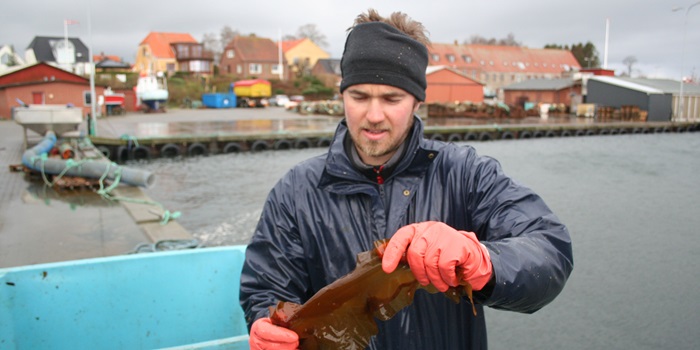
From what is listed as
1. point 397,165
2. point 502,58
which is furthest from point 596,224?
point 502,58

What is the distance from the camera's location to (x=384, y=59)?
7.20ft

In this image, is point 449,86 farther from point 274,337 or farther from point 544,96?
point 274,337

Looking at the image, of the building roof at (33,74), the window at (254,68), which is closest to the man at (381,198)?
the building roof at (33,74)

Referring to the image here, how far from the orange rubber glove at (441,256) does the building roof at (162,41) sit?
276 ft

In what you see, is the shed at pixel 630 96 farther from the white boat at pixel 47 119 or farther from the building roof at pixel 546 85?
the white boat at pixel 47 119

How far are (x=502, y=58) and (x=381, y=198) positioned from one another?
91.4 meters

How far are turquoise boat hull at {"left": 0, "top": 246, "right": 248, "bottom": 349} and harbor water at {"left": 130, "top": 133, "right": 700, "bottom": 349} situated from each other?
4.46m

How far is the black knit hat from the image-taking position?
2193 mm

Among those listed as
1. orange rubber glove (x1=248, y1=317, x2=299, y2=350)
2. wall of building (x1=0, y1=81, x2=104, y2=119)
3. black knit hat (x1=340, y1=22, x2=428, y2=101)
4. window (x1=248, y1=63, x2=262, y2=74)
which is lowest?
orange rubber glove (x1=248, y1=317, x2=299, y2=350)

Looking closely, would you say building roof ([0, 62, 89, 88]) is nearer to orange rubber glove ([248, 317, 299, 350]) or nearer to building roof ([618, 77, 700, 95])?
orange rubber glove ([248, 317, 299, 350])

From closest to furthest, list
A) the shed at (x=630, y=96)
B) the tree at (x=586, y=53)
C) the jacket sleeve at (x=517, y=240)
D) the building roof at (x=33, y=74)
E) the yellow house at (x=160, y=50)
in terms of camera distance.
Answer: the jacket sleeve at (x=517, y=240)
the building roof at (x=33, y=74)
the shed at (x=630, y=96)
the yellow house at (x=160, y=50)
the tree at (x=586, y=53)

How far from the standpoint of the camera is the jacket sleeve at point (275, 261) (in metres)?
2.17

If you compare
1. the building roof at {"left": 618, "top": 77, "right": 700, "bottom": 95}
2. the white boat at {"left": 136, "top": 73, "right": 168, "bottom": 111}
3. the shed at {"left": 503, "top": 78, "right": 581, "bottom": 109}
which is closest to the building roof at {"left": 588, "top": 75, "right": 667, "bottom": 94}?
the building roof at {"left": 618, "top": 77, "right": 700, "bottom": 95}

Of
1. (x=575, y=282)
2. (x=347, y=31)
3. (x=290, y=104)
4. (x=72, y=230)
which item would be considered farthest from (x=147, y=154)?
(x=290, y=104)
